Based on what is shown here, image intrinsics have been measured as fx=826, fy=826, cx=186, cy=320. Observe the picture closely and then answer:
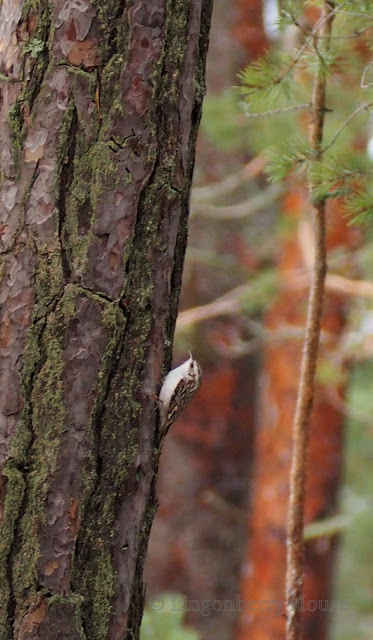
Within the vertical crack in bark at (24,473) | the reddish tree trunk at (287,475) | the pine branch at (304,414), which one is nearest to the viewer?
the vertical crack in bark at (24,473)

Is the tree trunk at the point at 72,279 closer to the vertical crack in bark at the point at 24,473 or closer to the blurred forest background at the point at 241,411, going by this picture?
the vertical crack in bark at the point at 24,473

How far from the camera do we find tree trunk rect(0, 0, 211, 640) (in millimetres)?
1582

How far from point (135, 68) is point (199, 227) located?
15.8 ft

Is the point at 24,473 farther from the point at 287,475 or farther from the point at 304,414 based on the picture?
the point at 287,475

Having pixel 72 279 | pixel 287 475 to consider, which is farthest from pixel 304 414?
pixel 287 475

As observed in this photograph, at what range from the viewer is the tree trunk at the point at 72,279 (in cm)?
158

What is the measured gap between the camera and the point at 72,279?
1590 millimetres

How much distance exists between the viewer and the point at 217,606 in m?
5.95

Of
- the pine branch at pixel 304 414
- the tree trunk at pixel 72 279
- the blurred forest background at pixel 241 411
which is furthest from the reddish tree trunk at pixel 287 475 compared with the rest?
the tree trunk at pixel 72 279

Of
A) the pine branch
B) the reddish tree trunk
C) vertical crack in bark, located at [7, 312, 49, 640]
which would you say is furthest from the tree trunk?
the reddish tree trunk

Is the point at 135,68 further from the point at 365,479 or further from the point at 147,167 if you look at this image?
the point at 365,479

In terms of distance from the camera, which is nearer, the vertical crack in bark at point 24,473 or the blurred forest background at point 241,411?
the vertical crack in bark at point 24,473

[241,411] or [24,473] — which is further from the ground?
[241,411]

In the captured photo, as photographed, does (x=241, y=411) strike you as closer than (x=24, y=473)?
No
